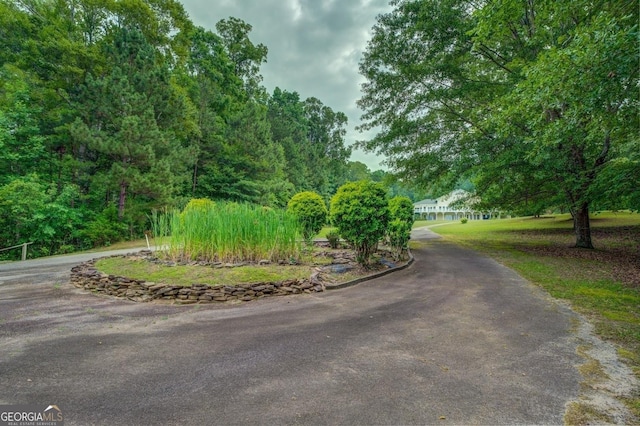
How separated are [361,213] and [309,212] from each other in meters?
3.69

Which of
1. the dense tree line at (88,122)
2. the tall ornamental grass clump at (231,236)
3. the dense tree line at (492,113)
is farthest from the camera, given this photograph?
the dense tree line at (88,122)

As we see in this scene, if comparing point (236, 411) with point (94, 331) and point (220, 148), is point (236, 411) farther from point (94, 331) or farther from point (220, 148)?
point (220, 148)

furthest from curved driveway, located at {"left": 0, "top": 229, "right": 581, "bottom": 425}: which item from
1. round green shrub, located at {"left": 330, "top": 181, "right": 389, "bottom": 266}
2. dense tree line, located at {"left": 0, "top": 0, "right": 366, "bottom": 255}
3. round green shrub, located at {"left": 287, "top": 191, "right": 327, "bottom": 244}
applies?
dense tree line, located at {"left": 0, "top": 0, "right": 366, "bottom": 255}

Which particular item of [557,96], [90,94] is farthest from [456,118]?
[90,94]

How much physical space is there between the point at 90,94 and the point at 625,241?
2729cm

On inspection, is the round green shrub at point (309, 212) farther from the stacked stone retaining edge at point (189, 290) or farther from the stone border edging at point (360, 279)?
the stacked stone retaining edge at point (189, 290)

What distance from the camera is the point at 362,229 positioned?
6.85 metres

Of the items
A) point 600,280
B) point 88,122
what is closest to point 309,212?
point 600,280

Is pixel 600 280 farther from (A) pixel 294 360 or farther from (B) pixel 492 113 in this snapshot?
(A) pixel 294 360

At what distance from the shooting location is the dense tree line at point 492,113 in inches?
249

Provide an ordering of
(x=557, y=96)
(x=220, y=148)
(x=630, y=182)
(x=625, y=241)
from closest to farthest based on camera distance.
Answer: (x=557, y=96) → (x=630, y=182) → (x=625, y=241) → (x=220, y=148)

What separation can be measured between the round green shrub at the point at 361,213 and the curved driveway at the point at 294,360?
6.81 ft

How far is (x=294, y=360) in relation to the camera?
2795mm

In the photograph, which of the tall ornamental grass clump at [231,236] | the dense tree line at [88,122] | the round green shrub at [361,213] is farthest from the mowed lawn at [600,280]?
the dense tree line at [88,122]
